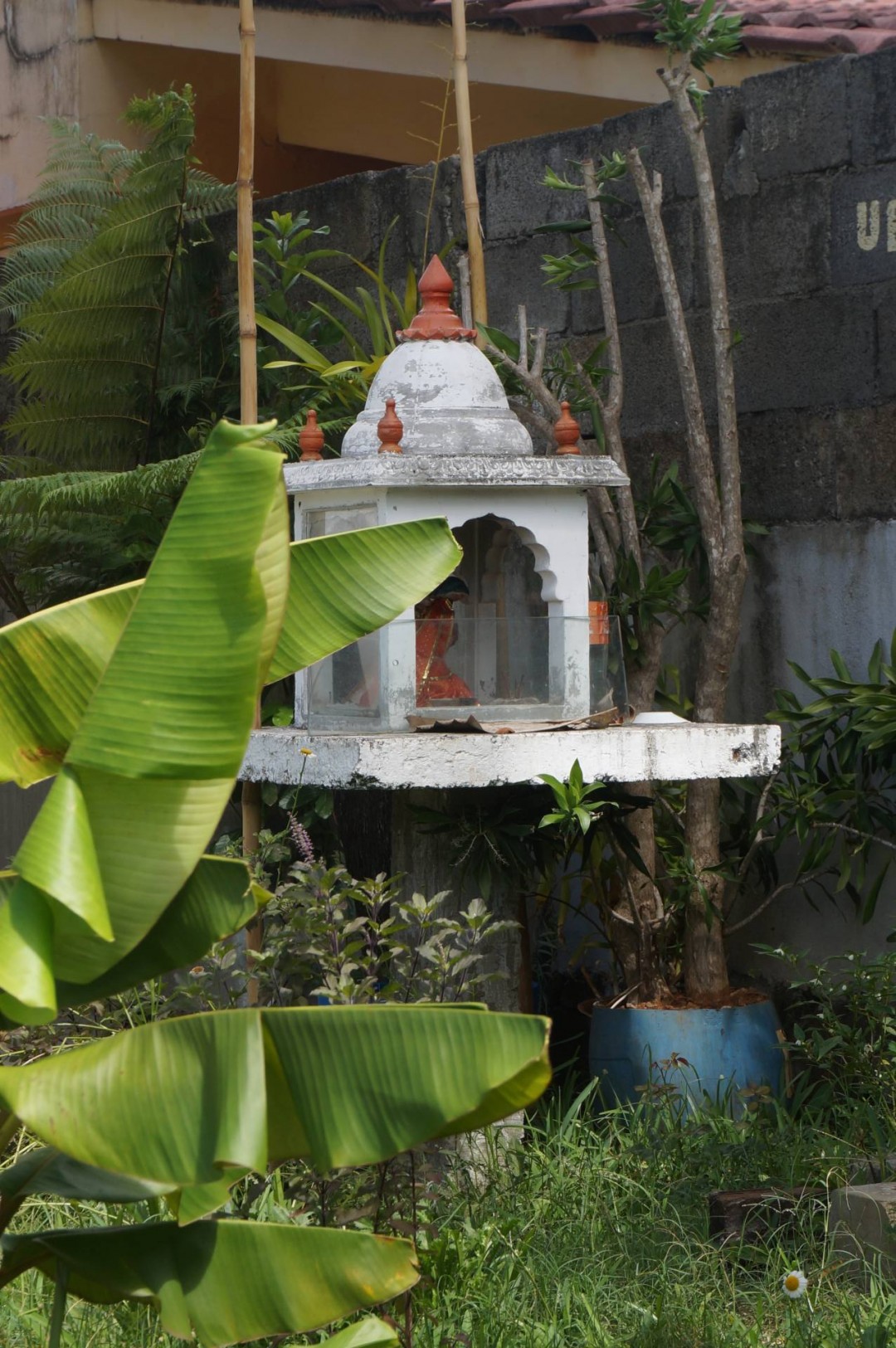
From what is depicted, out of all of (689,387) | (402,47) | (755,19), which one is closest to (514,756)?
(689,387)

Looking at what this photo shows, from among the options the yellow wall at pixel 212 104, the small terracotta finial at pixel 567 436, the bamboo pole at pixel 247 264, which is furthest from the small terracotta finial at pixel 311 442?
the yellow wall at pixel 212 104

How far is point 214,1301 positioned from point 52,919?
2.04 ft

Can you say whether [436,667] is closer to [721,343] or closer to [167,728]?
[721,343]

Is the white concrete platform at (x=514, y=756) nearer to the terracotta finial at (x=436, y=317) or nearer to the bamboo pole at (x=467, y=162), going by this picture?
the terracotta finial at (x=436, y=317)

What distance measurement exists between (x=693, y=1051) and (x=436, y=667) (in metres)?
1.16

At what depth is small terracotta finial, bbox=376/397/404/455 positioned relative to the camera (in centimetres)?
371

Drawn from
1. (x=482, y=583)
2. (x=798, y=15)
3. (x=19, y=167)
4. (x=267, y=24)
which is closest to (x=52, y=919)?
(x=482, y=583)

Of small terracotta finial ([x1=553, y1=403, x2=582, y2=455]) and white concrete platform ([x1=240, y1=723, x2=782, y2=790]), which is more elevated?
small terracotta finial ([x1=553, y1=403, x2=582, y2=455])

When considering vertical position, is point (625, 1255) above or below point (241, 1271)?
below

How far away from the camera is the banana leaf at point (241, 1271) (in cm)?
223

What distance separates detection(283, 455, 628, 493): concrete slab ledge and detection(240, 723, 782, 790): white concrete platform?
1.79ft

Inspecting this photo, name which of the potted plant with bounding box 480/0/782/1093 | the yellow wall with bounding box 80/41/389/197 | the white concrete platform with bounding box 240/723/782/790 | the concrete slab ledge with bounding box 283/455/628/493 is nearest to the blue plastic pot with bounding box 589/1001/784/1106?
the potted plant with bounding box 480/0/782/1093

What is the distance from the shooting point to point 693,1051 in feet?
13.6

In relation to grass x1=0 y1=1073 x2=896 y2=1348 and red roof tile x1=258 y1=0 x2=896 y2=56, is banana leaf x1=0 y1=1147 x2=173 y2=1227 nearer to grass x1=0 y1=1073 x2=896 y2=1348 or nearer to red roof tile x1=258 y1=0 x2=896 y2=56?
grass x1=0 y1=1073 x2=896 y2=1348
